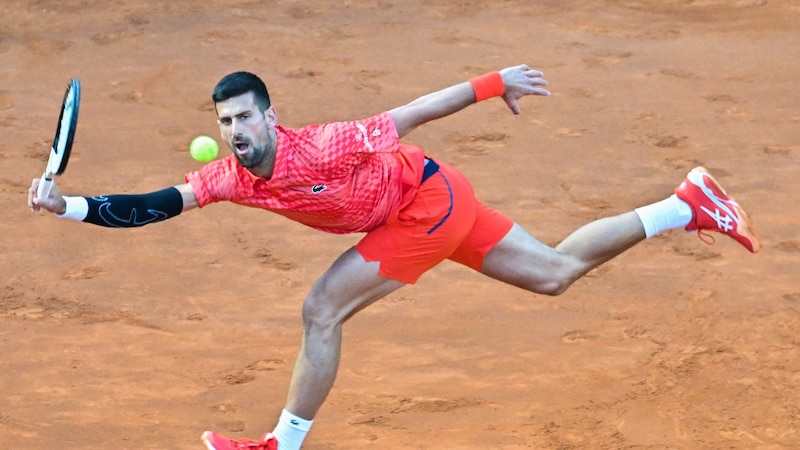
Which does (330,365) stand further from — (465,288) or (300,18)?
(300,18)

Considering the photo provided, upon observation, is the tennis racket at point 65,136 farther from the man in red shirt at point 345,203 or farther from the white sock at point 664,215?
the white sock at point 664,215

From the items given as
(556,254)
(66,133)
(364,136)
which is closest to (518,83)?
(364,136)

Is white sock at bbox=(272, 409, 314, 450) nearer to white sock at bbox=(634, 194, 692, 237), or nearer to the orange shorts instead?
the orange shorts

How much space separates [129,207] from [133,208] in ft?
0.06

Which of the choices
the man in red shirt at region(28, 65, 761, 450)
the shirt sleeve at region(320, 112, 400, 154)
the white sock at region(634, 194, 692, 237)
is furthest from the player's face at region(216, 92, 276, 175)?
the white sock at region(634, 194, 692, 237)

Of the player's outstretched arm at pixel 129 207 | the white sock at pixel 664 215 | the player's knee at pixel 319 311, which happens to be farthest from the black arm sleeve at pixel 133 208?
the white sock at pixel 664 215

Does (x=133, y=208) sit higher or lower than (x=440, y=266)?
higher

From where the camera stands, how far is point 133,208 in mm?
5289

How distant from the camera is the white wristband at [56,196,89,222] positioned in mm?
5184

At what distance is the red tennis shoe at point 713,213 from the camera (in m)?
6.27

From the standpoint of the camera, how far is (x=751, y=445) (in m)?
6.02

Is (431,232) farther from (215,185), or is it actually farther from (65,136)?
(65,136)

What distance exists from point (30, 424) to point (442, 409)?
206 centimetres

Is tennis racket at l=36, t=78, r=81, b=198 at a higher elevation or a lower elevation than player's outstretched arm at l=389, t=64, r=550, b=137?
higher
